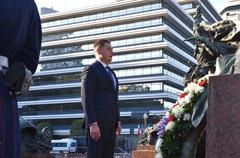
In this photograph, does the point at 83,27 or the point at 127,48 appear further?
the point at 83,27

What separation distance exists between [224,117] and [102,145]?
148cm

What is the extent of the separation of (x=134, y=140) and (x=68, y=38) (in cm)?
1913

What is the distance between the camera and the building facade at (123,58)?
61625 mm

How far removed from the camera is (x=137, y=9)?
65.3 meters

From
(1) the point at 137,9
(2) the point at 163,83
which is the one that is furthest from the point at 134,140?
(1) the point at 137,9

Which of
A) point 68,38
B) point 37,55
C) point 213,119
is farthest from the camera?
point 68,38

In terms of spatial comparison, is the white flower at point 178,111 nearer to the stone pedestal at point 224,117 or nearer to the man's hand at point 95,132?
the man's hand at point 95,132

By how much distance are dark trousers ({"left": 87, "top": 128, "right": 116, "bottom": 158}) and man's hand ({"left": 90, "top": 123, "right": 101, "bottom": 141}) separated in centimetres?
13

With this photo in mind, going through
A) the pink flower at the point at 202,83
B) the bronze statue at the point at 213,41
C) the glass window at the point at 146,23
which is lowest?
the pink flower at the point at 202,83

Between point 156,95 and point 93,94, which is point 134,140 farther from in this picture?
point 93,94

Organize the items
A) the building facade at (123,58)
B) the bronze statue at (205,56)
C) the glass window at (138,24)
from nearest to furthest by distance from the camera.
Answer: the bronze statue at (205,56)
the building facade at (123,58)
the glass window at (138,24)

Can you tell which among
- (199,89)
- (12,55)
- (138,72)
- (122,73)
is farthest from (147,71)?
(12,55)

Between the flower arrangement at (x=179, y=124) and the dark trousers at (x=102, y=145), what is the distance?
49 centimetres

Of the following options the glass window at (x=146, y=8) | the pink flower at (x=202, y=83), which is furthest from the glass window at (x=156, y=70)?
the pink flower at (x=202, y=83)
